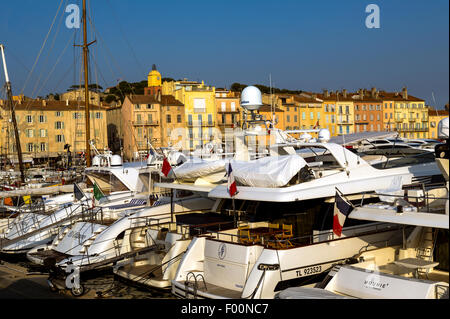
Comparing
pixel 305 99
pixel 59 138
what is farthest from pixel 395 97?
pixel 59 138

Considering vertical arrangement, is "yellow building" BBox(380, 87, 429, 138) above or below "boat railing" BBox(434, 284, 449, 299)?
above

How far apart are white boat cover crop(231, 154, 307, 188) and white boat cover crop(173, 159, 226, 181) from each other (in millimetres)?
1625

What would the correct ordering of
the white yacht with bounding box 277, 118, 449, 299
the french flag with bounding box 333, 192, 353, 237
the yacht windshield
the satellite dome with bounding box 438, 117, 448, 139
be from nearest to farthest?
the white yacht with bounding box 277, 118, 449, 299
the satellite dome with bounding box 438, 117, 448, 139
the french flag with bounding box 333, 192, 353, 237
the yacht windshield

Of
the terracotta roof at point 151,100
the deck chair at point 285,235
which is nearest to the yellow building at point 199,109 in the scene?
the terracotta roof at point 151,100

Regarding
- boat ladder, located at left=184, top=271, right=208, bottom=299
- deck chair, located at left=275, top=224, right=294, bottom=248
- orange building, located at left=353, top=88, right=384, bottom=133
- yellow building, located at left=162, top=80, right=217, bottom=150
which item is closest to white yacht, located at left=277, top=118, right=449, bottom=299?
deck chair, located at left=275, top=224, right=294, bottom=248

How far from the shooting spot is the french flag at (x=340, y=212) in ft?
34.9

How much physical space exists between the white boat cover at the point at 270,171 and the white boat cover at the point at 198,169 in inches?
64.0

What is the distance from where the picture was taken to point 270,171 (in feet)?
40.3

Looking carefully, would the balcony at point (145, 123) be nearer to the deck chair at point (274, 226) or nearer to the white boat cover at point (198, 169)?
the white boat cover at point (198, 169)

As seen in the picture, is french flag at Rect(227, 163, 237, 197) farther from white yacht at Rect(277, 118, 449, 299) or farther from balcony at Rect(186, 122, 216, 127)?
balcony at Rect(186, 122, 216, 127)

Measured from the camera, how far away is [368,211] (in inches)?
418

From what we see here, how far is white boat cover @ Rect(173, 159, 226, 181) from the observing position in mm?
14672

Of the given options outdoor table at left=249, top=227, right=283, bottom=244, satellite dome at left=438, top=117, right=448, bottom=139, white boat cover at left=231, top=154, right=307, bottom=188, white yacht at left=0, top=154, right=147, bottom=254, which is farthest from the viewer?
white yacht at left=0, top=154, right=147, bottom=254

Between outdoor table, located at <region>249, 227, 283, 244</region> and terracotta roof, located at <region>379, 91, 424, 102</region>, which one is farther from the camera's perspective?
terracotta roof, located at <region>379, 91, 424, 102</region>
